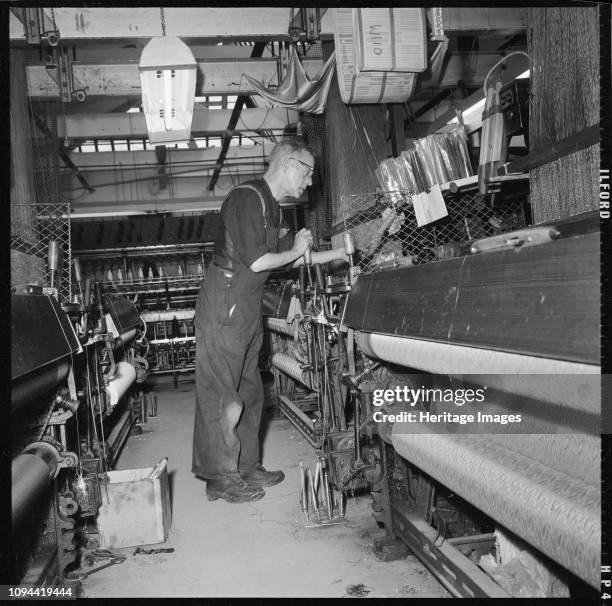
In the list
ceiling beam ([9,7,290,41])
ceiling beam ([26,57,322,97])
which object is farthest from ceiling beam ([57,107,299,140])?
ceiling beam ([9,7,290,41])

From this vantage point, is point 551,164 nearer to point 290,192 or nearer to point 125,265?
point 290,192

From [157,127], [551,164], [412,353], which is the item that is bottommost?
[412,353]

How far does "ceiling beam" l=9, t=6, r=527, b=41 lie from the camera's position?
160 inches

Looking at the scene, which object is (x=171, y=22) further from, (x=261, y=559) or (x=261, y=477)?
(x=261, y=559)

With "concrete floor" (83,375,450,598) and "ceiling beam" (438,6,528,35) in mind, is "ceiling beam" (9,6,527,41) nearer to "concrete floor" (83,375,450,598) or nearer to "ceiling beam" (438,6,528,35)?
"ceiling beam" (438,6,528,35)

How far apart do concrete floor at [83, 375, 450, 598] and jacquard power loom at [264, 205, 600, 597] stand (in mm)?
143

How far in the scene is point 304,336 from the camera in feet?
11.4

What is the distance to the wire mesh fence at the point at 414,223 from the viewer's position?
9.54ft

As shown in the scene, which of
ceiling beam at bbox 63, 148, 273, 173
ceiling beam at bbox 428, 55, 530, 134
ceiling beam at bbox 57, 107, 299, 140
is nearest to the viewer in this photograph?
ceiling beam at bbox 428, 55, 530, 134

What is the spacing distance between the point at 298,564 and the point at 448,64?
173 inches

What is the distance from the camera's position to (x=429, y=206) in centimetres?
269

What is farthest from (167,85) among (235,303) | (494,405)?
(494,405)

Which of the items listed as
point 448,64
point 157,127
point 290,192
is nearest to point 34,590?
point 290,192

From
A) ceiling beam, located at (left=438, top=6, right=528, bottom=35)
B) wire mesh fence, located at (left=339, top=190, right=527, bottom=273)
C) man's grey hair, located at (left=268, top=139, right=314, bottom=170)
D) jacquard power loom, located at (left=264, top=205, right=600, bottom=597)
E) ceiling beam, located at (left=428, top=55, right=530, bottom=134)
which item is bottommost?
jacquard power loom, located at (left=264, top=205, right=600, bottom=597)
